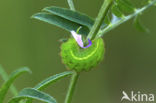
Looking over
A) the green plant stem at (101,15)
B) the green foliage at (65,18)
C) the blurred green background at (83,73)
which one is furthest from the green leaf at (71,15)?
the blurred green background at (83,73)

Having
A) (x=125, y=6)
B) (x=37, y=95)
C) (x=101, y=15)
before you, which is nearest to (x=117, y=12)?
(x=125, y=6)

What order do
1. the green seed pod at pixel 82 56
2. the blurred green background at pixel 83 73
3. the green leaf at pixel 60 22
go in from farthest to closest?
the blurred green background at pixel 83 73
the green leaf at pixel 60 22
the green seed pod at pixel 82 56

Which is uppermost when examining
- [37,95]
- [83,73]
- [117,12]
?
[83,73]

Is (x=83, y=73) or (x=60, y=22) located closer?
(x=60, y=22)

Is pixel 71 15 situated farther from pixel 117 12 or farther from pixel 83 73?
pixel 83 73

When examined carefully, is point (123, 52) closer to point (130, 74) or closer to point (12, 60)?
point (130, 74)

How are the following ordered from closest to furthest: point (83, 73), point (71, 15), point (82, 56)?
point (82, 56) → point (71, 15) → point (83, 73)

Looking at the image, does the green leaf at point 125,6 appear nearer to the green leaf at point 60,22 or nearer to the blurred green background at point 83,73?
the green leaf at point 60,22
